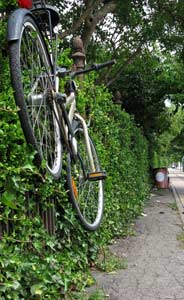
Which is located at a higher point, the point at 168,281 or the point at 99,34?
the point at 99,34

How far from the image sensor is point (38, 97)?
221cm

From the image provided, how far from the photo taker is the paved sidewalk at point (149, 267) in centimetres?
328

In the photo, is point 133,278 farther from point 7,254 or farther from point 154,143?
point 154,143

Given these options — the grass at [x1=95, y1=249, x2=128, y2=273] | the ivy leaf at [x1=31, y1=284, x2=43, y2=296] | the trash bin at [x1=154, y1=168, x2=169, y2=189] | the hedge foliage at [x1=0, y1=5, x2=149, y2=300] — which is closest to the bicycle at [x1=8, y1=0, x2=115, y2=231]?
the hedge foliage at [x1=0, y1=5, x2=149, y2=300]

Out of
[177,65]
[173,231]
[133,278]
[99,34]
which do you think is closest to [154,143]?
[177,65]

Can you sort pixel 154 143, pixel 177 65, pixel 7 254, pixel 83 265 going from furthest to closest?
1. pixel 154 143
2. pixel 177 65
3. pixel 83 265
4. pixel 7 254

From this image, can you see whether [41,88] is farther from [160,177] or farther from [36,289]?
[160,177]

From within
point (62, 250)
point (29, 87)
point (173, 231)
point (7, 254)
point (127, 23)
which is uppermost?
point (127, 23)

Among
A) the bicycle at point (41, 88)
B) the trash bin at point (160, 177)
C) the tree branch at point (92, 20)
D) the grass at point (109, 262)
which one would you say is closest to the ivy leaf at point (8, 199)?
the bicycle at point (41, 88)

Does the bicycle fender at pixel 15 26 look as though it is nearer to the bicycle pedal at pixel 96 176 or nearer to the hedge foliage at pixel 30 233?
the hedge foliage at pixel 30 233

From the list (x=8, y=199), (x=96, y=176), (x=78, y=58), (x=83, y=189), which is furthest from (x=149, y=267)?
(x=8, y=199)

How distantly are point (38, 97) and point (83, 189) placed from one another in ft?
5.20

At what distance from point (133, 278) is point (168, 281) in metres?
0.35

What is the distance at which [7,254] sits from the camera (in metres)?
1.89
